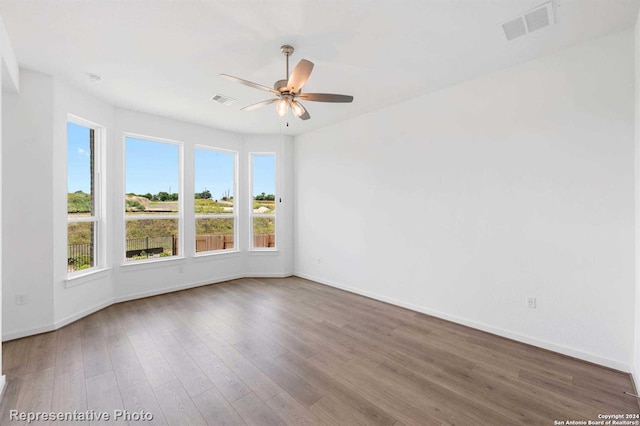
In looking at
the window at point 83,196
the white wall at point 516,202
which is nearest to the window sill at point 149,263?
the window at point 83,196

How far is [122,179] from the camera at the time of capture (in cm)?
430

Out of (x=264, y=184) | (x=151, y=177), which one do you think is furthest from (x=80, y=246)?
(x=264, y=184)

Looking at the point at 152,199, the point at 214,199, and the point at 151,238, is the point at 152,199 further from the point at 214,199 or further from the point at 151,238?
the point at 214,199

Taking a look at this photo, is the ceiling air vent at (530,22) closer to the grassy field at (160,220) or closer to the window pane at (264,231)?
the grassy field at (160,220)

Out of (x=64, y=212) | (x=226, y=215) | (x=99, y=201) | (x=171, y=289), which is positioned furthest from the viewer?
(x=226, y=215)

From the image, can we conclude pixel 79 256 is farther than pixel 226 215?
No

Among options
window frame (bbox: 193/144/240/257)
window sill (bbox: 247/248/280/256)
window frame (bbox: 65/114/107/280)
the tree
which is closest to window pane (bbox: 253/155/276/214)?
window frame (bbox: 193/144/240/257)

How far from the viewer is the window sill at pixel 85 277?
347 centimetres

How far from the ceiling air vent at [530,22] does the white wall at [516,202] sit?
2.08 ft

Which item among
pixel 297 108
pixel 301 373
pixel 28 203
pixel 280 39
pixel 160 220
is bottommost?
pixel 301 373

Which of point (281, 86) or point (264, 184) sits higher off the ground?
point (281, 86)

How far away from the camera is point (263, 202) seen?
5.83 metres

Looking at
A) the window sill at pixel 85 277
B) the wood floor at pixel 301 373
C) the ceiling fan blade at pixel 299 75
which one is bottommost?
the wood floor at pixel 301 373

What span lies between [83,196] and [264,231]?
2984mm
